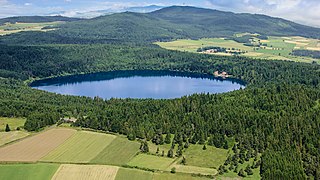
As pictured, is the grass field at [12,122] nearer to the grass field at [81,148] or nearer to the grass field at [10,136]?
the grass field at [10,136]

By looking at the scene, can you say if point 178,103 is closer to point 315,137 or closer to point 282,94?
point 282,94

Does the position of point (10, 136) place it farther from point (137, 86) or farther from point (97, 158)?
point (137, 86)

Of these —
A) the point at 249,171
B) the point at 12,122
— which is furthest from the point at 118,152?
the point at 12,122

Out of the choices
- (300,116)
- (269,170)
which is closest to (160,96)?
(300,116)

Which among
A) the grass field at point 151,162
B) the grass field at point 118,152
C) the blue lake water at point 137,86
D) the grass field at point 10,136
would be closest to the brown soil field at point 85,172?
the grass field at point 118,152

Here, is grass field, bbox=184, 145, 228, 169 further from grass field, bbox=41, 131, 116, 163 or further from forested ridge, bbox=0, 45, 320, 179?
grass field, bbox=41, 131, 116, 163

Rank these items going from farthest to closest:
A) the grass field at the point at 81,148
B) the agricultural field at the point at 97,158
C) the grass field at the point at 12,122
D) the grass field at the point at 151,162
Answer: the grass field at the point at 12,122
the grass field at the point at 81,148
the grass field at the point at 151,162
the agricultural field at the point at 97,158
